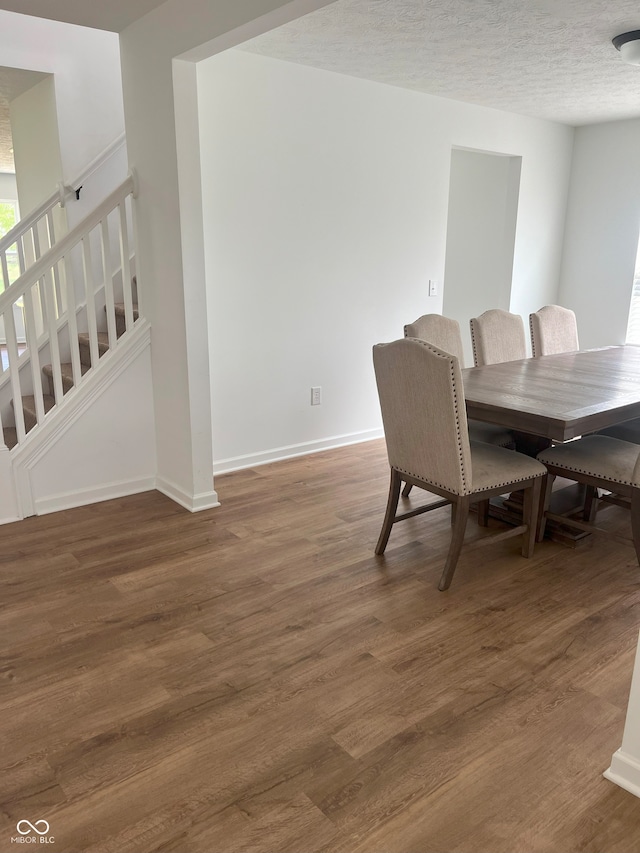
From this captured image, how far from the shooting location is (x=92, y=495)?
3.60 metres

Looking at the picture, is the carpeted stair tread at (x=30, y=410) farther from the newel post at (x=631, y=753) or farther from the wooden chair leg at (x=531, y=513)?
the newel post at (x=631, y=753)

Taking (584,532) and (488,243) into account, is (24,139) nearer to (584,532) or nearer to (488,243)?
(488,243)

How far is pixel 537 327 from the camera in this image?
4.29 meters

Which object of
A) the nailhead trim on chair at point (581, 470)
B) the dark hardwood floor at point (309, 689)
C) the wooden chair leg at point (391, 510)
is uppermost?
the nailhead trim on chair at point (581, 470)

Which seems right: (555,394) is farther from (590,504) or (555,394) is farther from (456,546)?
(456,546)

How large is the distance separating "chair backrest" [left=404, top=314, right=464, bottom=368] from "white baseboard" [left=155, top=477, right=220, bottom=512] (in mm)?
1418

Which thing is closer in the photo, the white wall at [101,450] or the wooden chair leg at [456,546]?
the wooden chair leg at [456,546]

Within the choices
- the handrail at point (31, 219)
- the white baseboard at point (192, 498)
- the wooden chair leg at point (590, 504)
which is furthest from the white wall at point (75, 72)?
the wooden chair leg at point (590, 504)

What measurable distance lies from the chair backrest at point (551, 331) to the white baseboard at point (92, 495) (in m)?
2.68

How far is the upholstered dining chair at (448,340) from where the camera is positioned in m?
3.45

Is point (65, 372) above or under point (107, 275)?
under

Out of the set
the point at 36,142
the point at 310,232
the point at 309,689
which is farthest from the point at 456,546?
the point at 36,142

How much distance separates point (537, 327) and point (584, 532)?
1658 mm
